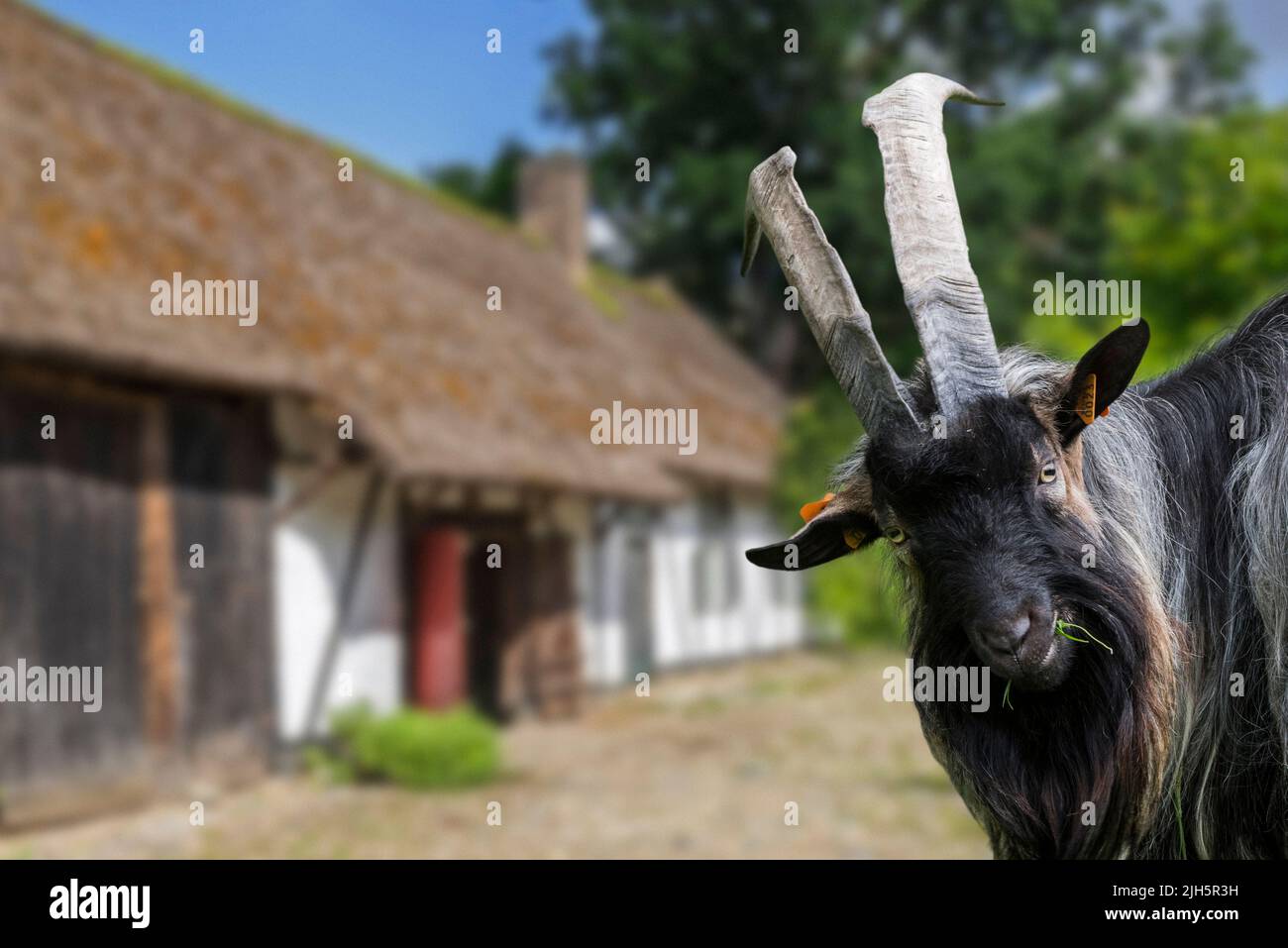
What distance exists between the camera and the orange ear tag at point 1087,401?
2.54 m

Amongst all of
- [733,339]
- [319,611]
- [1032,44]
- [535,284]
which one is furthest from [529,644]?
[1032,44]

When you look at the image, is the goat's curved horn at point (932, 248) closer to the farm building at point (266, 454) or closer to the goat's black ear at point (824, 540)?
the goat's black ear at point (824, 540)

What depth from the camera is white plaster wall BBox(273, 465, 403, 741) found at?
37.5ft

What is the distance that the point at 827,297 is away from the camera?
107 inches

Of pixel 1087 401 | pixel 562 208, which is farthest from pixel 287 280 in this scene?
pixel 562 208

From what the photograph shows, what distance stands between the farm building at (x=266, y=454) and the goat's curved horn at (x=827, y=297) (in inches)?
279

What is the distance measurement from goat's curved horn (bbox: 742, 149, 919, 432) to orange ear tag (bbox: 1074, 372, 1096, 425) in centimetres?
35

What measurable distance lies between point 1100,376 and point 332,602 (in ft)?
34.1

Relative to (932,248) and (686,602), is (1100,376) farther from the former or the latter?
(686,602)

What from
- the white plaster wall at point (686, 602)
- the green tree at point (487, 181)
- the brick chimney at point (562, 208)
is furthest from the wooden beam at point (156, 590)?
the green tree at point (487, 181)

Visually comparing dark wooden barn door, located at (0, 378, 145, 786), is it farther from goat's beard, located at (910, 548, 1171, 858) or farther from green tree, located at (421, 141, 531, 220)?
green tree, located at (421, 141, 531, 220)

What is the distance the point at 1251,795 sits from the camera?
2699 mm

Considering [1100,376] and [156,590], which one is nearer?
[1100,376]

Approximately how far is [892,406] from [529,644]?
42.9ft
